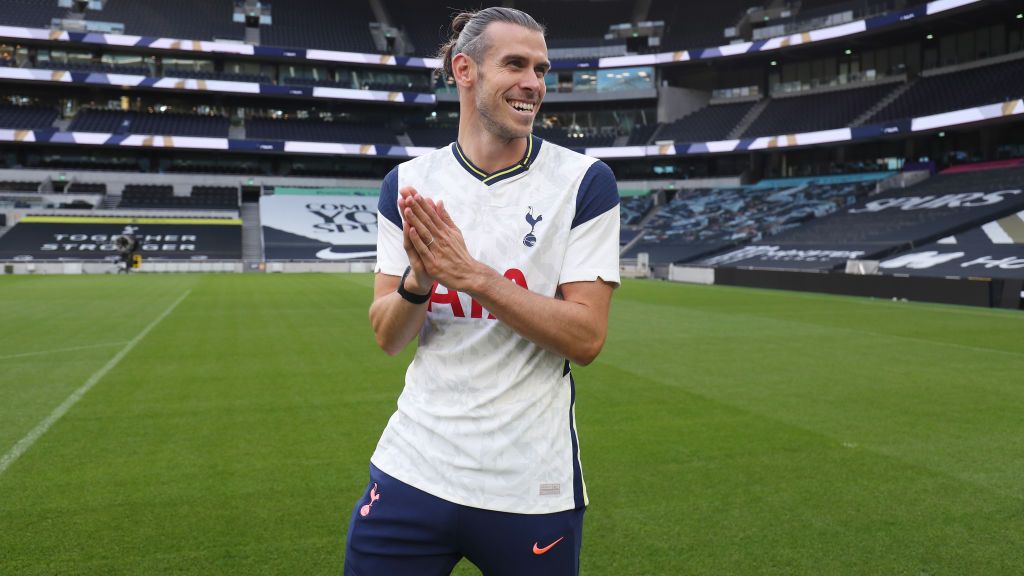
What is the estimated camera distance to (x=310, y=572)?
13.2 feet

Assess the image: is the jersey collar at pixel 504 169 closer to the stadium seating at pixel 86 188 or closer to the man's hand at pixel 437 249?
the man's hand at pixel 437 249

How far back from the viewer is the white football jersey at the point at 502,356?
77.4 inches

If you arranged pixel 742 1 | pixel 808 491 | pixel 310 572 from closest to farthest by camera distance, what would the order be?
pixel 310 572 < pixel 808 491 < pixel 742 1

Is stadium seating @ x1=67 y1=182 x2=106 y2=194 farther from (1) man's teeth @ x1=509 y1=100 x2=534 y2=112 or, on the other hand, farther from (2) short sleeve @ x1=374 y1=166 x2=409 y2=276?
(1) man's teeth @ x1=509 y1=100 x2=534 y2=112

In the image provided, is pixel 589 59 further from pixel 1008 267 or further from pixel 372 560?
pixel 372 560

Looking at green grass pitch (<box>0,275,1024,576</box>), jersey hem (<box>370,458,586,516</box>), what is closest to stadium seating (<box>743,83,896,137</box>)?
green grass pitch (<box>0,275,1024,576</box>)

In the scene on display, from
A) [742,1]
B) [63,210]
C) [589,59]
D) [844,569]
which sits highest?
[742,1]

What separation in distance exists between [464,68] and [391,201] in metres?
0.43

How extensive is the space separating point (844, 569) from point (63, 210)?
55210mm

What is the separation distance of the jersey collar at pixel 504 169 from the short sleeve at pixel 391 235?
0.20 m

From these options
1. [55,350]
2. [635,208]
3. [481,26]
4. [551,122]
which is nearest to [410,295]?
[481,26]

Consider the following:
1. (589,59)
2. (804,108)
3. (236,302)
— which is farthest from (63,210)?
(804,108)

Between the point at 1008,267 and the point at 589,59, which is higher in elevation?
the point at 589,59

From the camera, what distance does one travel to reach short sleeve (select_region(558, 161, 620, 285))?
2.05m
